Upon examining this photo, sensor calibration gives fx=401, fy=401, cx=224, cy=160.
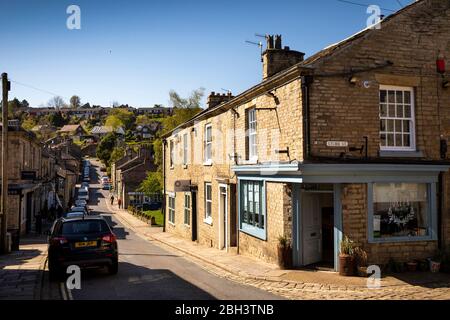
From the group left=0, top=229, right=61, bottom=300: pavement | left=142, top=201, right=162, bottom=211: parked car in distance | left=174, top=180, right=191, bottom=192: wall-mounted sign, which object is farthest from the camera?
left=142, top=201, right=162, bottom=211: parked car in distance

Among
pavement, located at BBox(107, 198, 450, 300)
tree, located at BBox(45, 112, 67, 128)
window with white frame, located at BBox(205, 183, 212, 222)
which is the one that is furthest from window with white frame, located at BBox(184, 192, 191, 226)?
tree, located at BBox(45, 112, 67, 128)

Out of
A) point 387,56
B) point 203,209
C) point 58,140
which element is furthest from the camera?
point 58,140

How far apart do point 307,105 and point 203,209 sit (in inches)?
423

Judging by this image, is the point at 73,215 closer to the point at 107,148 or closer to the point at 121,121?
the point at 107,148

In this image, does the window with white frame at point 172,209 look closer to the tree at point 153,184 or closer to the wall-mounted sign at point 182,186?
the wall-mounted sign at point 182,186

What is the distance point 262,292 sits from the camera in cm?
947

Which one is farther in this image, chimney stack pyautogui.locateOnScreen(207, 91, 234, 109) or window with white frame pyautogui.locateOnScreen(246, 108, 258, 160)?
chimney stack pyautogui.locateOnScreen(207, 91, 234, 109)

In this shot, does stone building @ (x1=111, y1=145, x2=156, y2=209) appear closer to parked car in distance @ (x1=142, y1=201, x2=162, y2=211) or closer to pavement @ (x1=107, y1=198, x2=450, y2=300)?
parked car in distance @ (x1=142, y1=201, x2=162, y2=211)

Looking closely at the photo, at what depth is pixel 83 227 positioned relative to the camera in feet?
35.3

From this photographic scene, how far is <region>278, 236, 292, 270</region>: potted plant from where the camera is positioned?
11.6 m

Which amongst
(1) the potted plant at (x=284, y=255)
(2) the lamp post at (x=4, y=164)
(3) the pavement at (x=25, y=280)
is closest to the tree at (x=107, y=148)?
(2) the lamp post at (x=4, y=164)

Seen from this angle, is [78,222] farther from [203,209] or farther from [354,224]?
[203,209]

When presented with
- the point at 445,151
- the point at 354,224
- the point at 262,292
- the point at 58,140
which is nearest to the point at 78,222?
the point at 262,292

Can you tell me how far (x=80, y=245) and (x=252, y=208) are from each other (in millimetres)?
6259
